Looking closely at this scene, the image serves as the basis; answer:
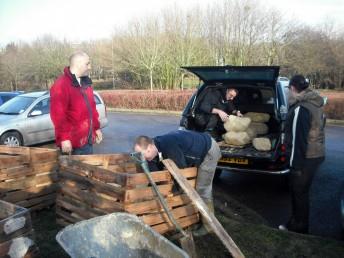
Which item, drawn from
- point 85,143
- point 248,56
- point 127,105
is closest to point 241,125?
point 85,143

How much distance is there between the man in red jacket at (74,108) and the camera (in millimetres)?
4496

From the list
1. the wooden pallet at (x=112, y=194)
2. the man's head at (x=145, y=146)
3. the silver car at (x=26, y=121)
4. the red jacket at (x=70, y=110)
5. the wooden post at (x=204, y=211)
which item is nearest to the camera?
the wooden post at (x=204, y=211)

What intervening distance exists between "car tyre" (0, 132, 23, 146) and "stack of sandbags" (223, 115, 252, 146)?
5.87 metres

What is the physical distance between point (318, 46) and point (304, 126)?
30.8m

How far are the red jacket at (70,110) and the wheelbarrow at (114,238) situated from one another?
1835mm

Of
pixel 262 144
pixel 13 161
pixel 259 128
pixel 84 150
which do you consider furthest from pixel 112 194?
pixel 259 128

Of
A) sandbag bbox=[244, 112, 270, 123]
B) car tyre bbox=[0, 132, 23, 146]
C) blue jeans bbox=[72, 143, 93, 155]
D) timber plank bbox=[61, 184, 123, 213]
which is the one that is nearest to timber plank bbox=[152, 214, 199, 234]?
timber plank bbox=[61, 184, 123, 213]

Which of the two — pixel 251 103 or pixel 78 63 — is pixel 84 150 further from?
pixel 251 103

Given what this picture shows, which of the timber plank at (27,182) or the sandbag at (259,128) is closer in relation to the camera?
the timber plank at (27,182)

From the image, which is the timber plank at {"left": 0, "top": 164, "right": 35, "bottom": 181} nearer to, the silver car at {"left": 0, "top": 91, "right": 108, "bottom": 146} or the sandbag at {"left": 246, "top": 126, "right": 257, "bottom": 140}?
the sandbag at {"left": 246, "top": 126, "right": 257, "bottom": 140}

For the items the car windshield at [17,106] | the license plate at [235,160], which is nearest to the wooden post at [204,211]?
the license plate at [235,160]

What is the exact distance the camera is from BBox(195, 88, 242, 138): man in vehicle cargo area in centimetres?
716

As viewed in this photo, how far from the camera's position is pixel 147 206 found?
390cm

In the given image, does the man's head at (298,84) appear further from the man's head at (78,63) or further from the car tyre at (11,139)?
the car tyre at (11,139)
